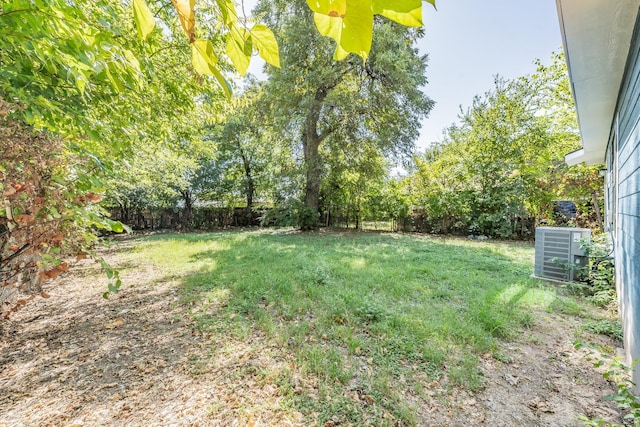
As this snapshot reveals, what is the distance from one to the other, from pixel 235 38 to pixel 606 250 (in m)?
5.28

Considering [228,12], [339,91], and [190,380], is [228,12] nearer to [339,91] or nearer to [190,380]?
[190,380]

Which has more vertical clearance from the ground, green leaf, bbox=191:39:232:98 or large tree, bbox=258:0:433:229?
large tree, bbox=258:0:433:229

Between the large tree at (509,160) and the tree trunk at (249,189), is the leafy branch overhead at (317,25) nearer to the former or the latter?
the large tree at (509,160)

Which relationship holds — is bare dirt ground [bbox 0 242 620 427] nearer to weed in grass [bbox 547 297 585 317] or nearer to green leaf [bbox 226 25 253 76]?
weed in grass [bbox 547 297 585 317]

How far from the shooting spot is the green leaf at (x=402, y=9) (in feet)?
1.30

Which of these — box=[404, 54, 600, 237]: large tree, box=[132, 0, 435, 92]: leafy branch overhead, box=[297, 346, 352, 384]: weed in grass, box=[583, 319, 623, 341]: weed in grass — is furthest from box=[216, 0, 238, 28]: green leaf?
box=[404, 54, 600, 237]: large tree

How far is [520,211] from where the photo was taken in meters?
9.00

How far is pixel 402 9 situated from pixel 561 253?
5018mm

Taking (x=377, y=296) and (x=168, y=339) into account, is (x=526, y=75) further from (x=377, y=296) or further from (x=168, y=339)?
(x=168, y=339)

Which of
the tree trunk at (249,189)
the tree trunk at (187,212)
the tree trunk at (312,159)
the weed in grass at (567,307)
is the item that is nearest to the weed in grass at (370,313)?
the weed in grass at (567,307)

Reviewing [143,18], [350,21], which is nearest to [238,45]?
[143,18]

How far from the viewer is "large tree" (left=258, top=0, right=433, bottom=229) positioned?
7.81m

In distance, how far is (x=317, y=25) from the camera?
43 cm

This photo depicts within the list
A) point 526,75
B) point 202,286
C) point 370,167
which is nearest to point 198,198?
point 370,167
